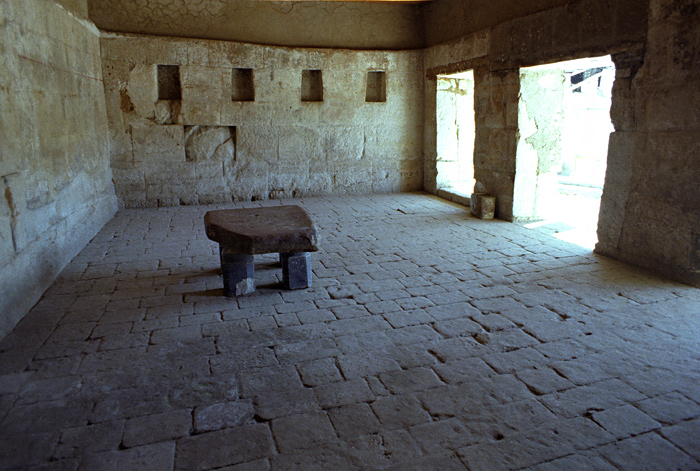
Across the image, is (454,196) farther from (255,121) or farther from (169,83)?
(169,83)

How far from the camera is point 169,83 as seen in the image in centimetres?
842

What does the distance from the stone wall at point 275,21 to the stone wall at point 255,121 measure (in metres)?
0.19

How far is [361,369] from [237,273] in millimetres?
1714

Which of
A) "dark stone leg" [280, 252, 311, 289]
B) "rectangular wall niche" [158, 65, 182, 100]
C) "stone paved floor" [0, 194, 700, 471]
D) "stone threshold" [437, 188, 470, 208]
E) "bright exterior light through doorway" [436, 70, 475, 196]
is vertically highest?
"rectangular wall niche" [158, 65, 182, 100]

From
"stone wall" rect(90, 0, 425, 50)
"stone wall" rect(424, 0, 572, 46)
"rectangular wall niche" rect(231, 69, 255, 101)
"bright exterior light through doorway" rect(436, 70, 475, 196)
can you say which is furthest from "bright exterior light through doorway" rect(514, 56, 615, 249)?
"rectangular wall niche" rect(231, 69, 255, 101)

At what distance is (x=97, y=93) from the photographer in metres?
7.32

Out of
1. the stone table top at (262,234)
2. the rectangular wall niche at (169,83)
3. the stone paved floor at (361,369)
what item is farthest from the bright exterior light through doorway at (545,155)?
A: the rectangular wall niche at (169,83)

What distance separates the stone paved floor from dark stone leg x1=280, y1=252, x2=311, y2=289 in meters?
0.16

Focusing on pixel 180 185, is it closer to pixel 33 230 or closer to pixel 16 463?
pixel 33 230

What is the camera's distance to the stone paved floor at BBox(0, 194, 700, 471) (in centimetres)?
231

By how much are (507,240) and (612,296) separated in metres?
1.91

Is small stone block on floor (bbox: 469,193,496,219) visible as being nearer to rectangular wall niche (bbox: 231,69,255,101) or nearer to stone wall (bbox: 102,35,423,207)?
stone wall (bbox: 102,35,423,207)

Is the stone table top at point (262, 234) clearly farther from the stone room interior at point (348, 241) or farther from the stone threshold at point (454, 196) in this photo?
the stone threshold at point (454, 196)

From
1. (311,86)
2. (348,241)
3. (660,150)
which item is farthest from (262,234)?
(311,86)
